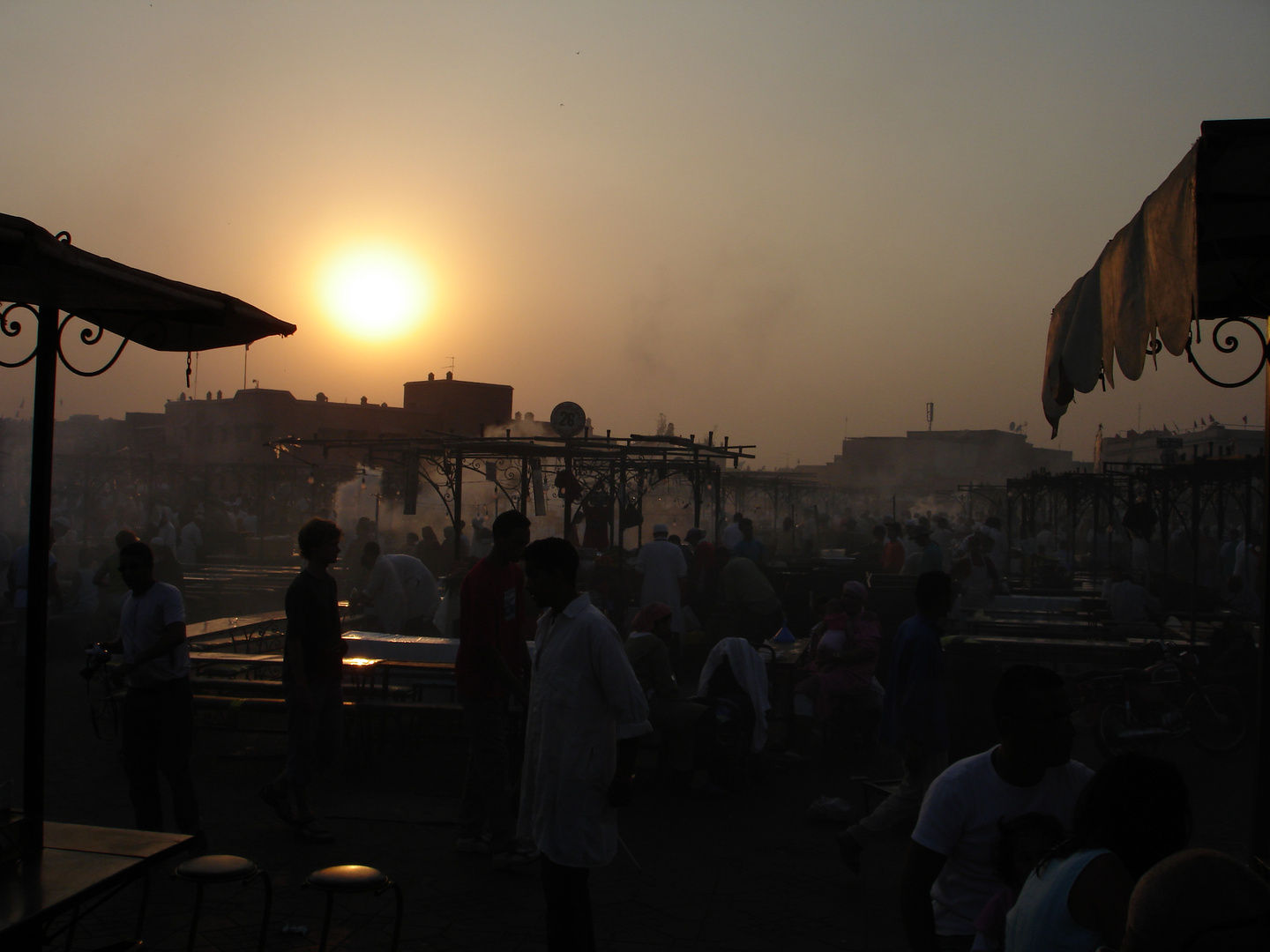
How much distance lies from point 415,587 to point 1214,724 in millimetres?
8284

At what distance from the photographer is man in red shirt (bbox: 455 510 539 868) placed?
5.50 m

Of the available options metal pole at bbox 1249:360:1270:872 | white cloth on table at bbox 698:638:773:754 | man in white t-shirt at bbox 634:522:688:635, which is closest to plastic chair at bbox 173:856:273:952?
metal pole at bbox 1249:360:1270:872

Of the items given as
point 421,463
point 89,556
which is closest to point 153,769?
point 421,463

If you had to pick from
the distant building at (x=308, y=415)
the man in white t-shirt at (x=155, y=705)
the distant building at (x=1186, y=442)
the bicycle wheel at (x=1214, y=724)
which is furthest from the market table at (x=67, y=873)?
the distant building at (x=308, y=415)

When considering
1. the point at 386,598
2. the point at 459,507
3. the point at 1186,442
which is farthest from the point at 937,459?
the point at 386,598

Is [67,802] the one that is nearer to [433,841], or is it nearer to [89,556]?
[433,841]

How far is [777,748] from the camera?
8344 millimetres

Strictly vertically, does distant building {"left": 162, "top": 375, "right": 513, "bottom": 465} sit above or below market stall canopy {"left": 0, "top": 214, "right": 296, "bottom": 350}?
above

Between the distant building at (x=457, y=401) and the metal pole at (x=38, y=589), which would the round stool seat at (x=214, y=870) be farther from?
the distant building at (x=457, y=401)

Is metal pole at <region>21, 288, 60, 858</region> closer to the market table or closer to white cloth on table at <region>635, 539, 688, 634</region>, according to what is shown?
the market table

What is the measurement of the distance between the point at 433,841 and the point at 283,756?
261 centimetres

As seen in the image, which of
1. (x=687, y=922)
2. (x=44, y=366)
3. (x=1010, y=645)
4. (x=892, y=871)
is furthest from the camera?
(x=1010, y=645)

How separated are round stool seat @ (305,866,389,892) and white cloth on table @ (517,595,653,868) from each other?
62 centimetres

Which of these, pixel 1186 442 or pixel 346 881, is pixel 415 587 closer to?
pixel 346 881
